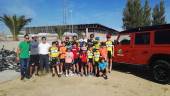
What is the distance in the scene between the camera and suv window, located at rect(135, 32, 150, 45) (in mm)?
11414

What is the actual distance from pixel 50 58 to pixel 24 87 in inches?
108

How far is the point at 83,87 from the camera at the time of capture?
977cm

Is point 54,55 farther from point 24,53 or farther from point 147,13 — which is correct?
point 147,13

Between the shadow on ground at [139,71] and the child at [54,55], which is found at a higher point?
the child at [54,55]

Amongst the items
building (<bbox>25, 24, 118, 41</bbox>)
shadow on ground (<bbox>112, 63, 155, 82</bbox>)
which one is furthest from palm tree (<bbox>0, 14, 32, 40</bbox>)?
shadow on ground (<bbox>112, 63, 155, 82</bbox>)

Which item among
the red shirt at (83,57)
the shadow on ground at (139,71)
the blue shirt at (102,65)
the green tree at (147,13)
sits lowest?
the shadow on ground at (139,71)

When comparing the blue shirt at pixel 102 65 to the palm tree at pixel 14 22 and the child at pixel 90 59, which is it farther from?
the palm tree at pixel 14 22

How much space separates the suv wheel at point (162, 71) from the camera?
10.5m

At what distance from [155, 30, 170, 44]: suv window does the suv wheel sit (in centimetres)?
78

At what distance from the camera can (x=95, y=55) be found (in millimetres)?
11555

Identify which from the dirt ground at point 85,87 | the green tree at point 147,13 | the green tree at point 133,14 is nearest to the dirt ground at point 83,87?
the dirt ground at point 85,87

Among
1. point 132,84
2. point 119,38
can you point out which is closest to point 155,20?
point 119,38

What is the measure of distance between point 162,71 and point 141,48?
1.49 meters

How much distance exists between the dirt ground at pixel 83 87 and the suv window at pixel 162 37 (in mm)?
1665
